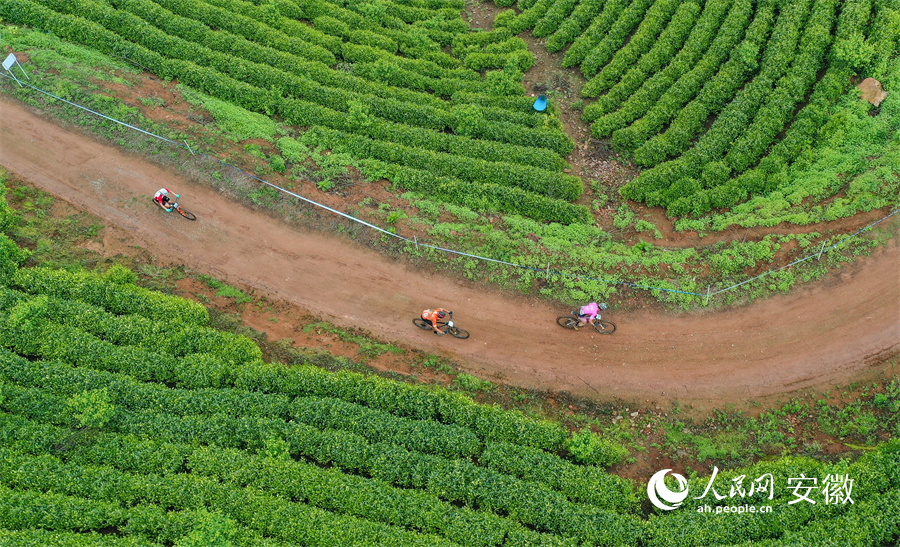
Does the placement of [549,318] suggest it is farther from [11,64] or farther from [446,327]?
[11,64]

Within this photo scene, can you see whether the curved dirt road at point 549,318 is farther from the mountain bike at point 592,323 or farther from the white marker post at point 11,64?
the white marker post at point 11,64

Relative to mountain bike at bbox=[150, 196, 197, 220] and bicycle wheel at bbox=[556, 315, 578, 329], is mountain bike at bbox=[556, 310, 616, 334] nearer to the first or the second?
bicycle wheel at bbox=[556, 315, 578, 329]

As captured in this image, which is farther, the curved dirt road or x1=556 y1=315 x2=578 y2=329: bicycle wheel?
x1=556 y1=315 x2=578 y2=329: bicycle wheel

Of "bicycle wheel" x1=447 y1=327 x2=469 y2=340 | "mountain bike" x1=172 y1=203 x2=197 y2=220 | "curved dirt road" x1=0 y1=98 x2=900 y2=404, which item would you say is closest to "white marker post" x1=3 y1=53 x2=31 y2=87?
"curved dirt road" x1=0 y1=98 x2=900 y2=404

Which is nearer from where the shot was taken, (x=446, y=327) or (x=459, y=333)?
(x=446, y=327)

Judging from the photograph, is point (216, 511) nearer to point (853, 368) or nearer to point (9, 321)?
point (9, 321)

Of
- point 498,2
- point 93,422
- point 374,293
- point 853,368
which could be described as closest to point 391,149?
point 374,293

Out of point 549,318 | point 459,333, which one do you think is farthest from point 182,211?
point 549,318
